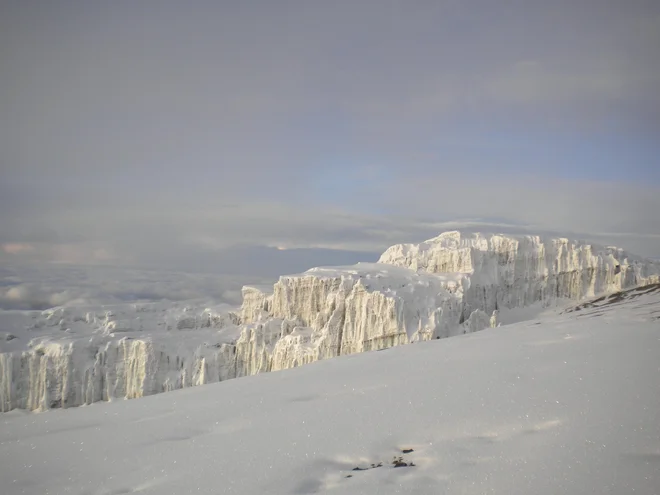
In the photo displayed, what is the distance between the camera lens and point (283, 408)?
5.55 metres

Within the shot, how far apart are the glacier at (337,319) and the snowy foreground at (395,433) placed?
40.1 meters

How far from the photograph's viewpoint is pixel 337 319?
49469 millimetres

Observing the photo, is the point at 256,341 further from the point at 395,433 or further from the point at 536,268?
the point at 395,433

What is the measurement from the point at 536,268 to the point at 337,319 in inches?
1020

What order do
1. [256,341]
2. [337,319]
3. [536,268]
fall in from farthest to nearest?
[536,268], [256,341], [337,319]

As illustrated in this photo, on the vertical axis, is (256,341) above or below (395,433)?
below

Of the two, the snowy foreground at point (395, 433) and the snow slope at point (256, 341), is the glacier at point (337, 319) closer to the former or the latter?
the snow slope at point (256, 341)

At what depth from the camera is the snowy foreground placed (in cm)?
351

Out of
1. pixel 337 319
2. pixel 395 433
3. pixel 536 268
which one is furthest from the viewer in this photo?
pixel 536 268

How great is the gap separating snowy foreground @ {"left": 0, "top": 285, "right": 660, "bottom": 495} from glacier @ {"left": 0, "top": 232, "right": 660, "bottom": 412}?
40.1m

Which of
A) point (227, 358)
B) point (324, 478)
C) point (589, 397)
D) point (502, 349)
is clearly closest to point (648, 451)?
point (589, 397)

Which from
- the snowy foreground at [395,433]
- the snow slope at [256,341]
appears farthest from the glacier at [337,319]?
the snowy foreground at [395,433]

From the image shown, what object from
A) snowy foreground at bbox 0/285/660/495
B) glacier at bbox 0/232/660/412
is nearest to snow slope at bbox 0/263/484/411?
glacier at bbox 0/232/660/412

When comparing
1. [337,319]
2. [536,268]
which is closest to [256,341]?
[337,319]
